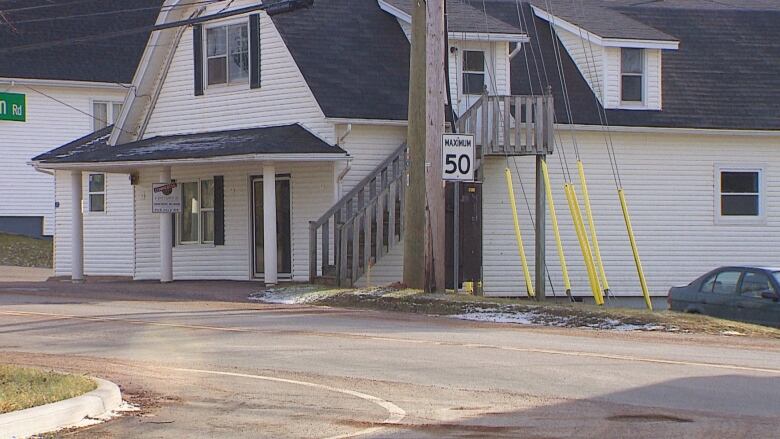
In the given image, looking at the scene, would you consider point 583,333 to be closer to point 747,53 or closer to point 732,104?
point 732,104

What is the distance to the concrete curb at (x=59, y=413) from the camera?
9281 millimetres

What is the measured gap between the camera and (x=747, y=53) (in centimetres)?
3153

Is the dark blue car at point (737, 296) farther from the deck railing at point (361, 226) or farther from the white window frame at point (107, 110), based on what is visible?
the white window frame at point (107, 110)

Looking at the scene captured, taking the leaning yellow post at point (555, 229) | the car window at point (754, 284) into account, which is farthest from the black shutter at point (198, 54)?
the car window at point (754, 284)

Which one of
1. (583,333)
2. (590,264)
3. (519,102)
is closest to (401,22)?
(519,102)

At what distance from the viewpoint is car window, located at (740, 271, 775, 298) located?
19672mm

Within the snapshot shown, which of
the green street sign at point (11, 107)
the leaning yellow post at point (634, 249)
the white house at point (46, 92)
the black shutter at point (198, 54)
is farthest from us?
the white house at point (46, 92)

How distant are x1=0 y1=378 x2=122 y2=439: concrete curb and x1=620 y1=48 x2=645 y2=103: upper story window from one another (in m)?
20.6

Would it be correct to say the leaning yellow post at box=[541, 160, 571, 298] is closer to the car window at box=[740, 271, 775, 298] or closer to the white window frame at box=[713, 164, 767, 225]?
the white window frame at box=[713, 164, 767, 225]

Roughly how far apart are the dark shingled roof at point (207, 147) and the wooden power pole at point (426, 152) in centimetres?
399

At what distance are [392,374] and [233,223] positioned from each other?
16.4 m

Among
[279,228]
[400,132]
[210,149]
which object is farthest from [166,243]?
[400,132]

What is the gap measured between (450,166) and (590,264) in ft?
20.2

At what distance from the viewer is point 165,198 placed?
27562mm
